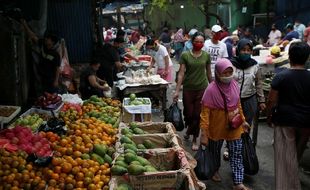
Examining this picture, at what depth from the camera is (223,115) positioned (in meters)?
4.82

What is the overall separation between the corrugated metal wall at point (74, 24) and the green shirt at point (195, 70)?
539 centimetres

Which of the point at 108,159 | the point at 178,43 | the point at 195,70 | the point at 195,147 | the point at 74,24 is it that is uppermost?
the point at 74,24

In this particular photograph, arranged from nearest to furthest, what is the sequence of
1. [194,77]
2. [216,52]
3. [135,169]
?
1. [135,169]
2. [194,77]
3. [216,52]

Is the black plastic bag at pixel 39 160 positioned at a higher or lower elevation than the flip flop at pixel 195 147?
higher

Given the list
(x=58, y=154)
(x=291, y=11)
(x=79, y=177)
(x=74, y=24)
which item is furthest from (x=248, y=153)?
(x=291, y=11)

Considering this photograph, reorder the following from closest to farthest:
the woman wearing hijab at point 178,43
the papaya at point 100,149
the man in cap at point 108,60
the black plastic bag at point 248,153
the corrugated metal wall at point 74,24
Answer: the papaya at point 100,149
the black plastic bag at point 248,153
the man in cap at point 108,60
the corrugated metal wall at point 74,24
the woman wearing hijab at point 178,43

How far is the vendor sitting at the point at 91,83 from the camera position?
732 centimetres

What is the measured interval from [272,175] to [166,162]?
1973 millimetres

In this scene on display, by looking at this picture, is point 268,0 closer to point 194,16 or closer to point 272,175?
point 194,16

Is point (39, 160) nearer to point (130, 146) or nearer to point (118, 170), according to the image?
point (118, 170)

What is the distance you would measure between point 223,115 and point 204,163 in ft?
2.21

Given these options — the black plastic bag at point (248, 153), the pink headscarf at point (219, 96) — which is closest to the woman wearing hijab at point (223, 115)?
the pink headscarf at point (219, 96)

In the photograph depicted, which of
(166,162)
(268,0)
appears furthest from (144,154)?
(268,0)

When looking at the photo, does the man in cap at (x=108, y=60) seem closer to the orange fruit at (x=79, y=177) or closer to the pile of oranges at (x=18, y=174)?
the pile of oranges at (x=18, y=174)
